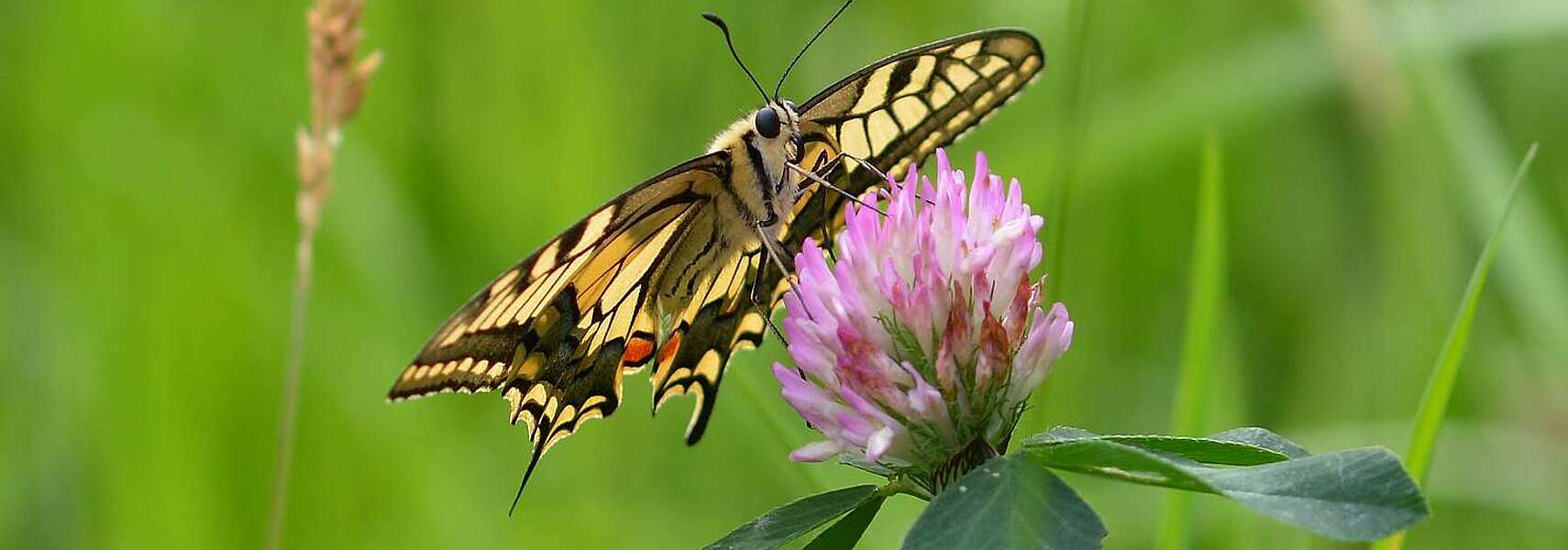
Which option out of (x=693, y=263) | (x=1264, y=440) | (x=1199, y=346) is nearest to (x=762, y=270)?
(x=693, y=263)

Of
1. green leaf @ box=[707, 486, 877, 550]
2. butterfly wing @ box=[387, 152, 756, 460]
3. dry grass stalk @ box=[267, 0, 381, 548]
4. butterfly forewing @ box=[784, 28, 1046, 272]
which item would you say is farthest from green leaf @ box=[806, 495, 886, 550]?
dry grass stalk @ box=[267, 0, 381, 548]

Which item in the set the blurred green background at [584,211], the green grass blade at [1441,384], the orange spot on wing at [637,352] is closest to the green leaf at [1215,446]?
the green grass blade at [1441,384]

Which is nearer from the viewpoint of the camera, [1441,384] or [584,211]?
[1441,384]

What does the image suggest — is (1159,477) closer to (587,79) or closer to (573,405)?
(573,405)

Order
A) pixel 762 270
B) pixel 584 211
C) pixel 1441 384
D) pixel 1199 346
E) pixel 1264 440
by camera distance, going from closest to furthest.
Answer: pixel 1264 440, pixel 1441 384, pixel 1199 346, pixel 762 270, pixel 584 211

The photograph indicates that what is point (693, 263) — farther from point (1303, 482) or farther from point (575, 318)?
point (1303, 482)

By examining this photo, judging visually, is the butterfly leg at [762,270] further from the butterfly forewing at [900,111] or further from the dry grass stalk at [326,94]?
the dry grass stalk at [326,94]
